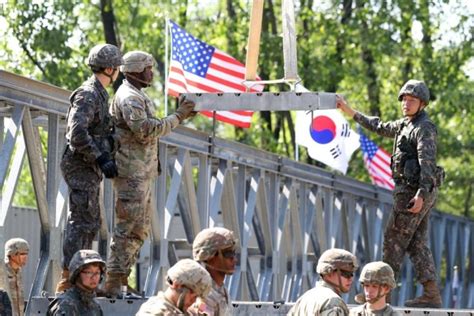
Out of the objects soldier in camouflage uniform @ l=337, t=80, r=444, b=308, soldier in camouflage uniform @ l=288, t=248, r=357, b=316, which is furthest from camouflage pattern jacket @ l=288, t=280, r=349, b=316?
soldier in camouflage uniform @ l=337, t=80, r=444, b=308

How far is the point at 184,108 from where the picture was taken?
45.8 ft

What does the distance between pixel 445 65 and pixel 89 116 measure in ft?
73.6

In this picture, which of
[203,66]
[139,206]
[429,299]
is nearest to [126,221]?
[139,206]

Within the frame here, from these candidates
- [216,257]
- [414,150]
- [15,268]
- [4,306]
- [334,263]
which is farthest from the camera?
[414,150]

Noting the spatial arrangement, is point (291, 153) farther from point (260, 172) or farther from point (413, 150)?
point (413, 150)

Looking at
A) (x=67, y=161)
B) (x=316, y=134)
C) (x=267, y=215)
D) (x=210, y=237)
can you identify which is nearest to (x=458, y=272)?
(x=316, y=134)

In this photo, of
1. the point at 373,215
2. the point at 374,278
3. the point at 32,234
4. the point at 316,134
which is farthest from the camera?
the point at 373,215

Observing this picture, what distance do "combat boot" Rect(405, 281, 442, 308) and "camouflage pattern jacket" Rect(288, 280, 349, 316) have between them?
4.68m

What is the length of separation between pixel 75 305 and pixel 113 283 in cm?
207

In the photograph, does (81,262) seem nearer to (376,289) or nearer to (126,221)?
(126,221)

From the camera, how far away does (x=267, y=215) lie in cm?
2339

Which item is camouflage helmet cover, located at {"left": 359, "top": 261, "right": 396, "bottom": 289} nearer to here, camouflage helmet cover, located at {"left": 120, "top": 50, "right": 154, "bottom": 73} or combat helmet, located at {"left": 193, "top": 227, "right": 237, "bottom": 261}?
camouflage helmet cover, located at {"left": 120, "top": 50, "right": 154, "bottom": 73}

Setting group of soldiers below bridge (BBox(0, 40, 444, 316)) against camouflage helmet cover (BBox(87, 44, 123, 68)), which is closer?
group of soldiers below bridge (BBox(0, 40, 444, 316))

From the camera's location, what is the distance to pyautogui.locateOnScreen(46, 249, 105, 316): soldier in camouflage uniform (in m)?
11.3
